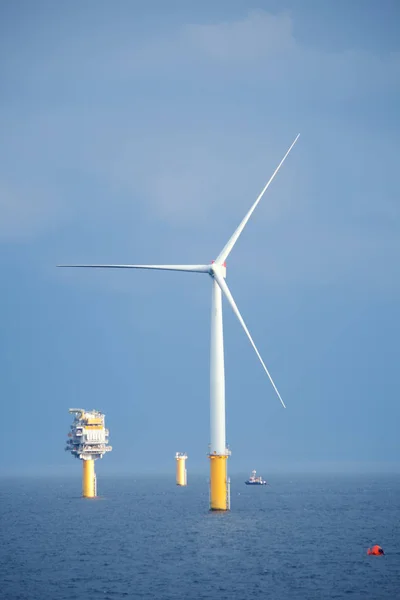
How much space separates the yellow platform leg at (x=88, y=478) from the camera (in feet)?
594

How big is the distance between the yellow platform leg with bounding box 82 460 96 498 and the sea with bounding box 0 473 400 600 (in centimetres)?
1515

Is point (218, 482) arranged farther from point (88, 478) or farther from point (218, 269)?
point (88, 478)

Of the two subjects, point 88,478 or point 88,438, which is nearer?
point 88,438

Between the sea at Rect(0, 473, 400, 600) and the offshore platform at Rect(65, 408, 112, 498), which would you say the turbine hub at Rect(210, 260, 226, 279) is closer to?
the sea at Rect(0, 473, 400, 600)

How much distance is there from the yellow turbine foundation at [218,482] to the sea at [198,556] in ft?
13.1

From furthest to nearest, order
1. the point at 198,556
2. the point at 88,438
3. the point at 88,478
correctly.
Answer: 1. the point at 88,478
2. the point at 88,438
3. the point at 198,556

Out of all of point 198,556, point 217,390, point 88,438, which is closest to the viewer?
point 198,556

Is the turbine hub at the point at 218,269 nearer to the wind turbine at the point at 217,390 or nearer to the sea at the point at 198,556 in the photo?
the wind turbine at the point at 217,390

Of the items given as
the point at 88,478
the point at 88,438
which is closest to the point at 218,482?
the point at 88,438

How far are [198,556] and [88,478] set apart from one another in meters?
88.9

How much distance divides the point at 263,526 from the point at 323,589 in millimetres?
55900

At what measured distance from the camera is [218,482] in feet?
404

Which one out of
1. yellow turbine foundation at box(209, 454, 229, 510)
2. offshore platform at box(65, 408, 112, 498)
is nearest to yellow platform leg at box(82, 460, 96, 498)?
offshore platform at box(65, 408, 112, 498)

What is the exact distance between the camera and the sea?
82.5 meters
